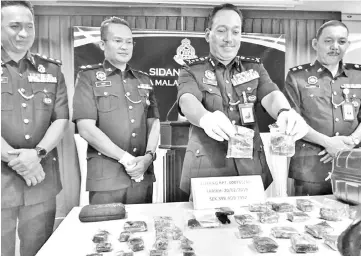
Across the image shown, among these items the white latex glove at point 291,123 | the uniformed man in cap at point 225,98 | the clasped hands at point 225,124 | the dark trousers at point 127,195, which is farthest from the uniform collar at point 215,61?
the dark trousers at point 127,195

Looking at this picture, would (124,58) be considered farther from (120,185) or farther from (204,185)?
(204,185)

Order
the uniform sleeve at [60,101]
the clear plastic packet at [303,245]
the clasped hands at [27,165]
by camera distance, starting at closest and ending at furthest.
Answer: the clear plastic packet at [303,245] → the clasped hands at [27,165] → the uniform sleeve at [60,101]

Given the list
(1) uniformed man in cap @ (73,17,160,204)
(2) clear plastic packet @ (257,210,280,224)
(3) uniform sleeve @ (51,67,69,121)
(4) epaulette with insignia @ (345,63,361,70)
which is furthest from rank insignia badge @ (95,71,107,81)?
(4) epaulette with insignia @ (345,63,361,70)

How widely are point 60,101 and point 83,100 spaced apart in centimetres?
12

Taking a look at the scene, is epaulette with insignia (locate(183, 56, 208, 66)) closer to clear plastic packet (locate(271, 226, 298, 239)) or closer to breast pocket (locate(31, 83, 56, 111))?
breast pocket (locate(31, 83, 56, 111))

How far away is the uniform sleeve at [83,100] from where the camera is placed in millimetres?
1786

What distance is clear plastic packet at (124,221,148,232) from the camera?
1.39m

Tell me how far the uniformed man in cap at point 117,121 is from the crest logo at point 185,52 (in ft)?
0.69

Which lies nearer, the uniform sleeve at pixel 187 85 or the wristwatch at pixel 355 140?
the uniform sleeve at pixel 187 85

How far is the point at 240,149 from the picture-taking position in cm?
183

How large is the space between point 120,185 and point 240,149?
2.26 feet

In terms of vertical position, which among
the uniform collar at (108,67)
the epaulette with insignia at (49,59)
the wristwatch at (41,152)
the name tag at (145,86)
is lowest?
the wristwatch at (41,152)

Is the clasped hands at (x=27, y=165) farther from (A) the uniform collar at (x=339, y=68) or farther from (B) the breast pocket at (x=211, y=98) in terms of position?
(A) the uniform collar at (x=339, y=68)

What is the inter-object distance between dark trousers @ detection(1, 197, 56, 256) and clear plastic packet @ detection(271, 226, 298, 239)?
1.09m
